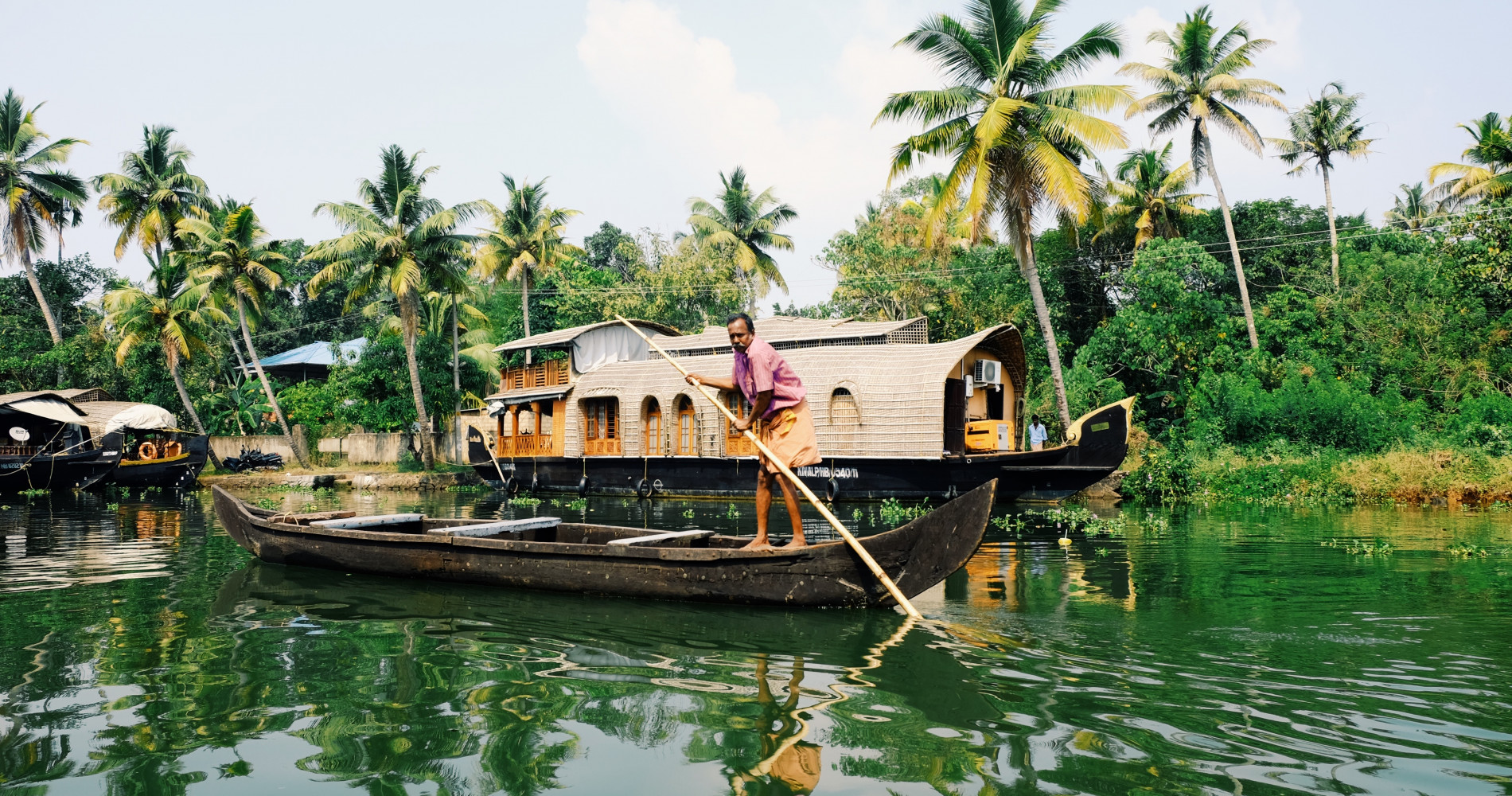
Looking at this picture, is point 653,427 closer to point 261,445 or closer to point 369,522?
point 369,522

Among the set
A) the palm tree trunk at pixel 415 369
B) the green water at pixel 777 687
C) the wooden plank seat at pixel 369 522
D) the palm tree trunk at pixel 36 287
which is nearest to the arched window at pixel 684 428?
the palm tree trunk at pixel 415 369

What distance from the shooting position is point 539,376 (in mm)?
22672

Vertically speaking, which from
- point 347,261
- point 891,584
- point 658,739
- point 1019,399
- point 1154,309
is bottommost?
point 658,739

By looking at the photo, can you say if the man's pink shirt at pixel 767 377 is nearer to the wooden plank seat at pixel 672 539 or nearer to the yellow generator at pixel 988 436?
the wooden plank seat at pixel 672 539

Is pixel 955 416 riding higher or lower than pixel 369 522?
higher

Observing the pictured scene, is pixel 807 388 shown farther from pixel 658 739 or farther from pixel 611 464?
pixel 658 739

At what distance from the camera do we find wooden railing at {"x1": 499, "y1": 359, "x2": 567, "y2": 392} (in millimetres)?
22422

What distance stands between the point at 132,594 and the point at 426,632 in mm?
3272

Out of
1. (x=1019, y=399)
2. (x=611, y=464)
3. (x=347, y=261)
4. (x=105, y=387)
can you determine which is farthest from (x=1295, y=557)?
(x=105, y=387)

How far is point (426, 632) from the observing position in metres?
6.41

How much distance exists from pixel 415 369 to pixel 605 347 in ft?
17.2

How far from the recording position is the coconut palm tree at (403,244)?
24.2m

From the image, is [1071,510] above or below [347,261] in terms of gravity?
below

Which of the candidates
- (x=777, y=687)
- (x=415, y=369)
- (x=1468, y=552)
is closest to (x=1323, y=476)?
(x=1468, y=552)
